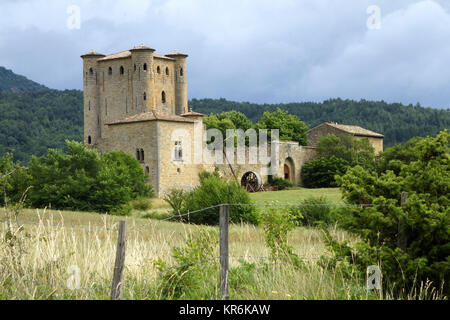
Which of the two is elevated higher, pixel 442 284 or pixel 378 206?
pixel 378 206

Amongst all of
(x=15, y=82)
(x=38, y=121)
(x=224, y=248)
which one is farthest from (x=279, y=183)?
(x=15, y=82)

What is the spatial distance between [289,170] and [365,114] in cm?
6384

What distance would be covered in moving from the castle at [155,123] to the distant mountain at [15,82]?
396 ft

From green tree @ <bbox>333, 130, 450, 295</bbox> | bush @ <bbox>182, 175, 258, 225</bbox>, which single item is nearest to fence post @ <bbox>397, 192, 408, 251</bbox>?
green tree @ <bbox>333, 130, 450, 295</bbox>

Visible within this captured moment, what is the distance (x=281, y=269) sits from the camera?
7.80 meters

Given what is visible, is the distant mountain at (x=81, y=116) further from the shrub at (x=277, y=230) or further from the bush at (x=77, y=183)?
the shrub at (x=277, y=230)

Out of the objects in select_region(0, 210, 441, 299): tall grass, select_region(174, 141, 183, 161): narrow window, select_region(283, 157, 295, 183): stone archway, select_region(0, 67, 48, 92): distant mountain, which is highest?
select_region(0, 67, 48, 92): distant mountain

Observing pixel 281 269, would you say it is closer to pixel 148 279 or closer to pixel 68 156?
pixel 148 279

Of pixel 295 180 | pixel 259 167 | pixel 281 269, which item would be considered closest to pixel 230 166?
pixel 259 167

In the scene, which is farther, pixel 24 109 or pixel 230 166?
pixel 24 109

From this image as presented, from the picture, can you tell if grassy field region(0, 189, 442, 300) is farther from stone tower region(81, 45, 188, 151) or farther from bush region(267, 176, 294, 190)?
stone tower region(81, 45, 188, 151)

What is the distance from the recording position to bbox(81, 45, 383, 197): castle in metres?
40.7

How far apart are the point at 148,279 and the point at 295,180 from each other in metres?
44.1

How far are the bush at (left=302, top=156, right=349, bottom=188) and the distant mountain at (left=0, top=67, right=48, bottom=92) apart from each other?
133101 mm
